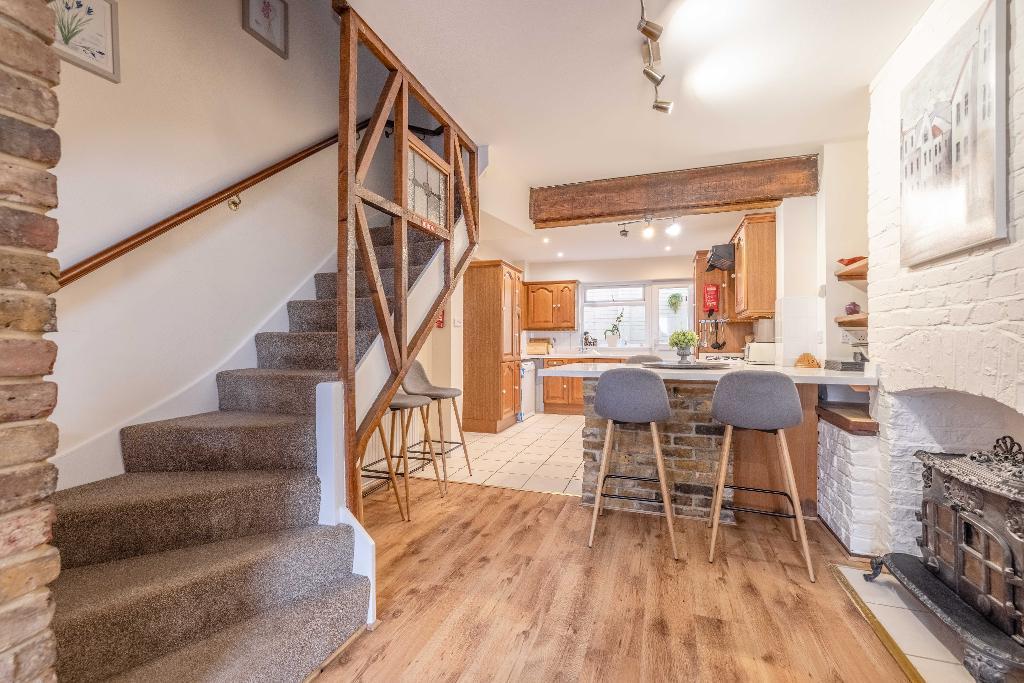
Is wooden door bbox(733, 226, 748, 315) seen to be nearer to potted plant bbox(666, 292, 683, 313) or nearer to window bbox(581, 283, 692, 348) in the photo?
potted plant bbox(666, 292, 683, 313)

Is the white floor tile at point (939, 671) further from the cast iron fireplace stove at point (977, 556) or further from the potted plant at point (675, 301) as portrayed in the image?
the potted plant at point (675, 301)

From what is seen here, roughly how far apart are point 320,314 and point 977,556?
124 inches

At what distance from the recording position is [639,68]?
2.20 metres

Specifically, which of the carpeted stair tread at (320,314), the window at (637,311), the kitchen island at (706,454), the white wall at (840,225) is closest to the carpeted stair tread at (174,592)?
the carpeted stair tread at (320,314)

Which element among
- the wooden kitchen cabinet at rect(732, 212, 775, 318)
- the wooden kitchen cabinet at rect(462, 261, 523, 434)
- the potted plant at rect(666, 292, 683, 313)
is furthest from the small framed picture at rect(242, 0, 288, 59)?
the potted plant at rect(666, 292, 683, 313)

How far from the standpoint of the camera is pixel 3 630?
666 millimetres

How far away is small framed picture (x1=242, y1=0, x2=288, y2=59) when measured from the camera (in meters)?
2.40

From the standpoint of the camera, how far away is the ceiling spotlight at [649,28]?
70.8 inches

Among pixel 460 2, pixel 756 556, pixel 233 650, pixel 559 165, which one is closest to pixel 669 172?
pixel 559 165

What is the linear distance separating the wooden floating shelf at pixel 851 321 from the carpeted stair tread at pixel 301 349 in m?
2.83

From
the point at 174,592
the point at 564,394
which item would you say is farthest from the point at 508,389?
the point at 174,592

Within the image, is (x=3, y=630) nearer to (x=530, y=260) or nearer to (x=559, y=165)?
(x=559, y=165)

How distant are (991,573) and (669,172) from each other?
10.1ft

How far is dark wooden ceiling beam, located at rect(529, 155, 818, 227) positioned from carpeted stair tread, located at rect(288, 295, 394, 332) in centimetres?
204
